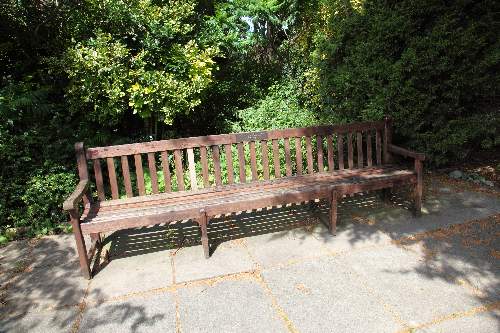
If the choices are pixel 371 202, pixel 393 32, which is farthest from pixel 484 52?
pixel 371 202

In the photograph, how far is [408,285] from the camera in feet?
10.6

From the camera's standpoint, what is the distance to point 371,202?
5.13 metres

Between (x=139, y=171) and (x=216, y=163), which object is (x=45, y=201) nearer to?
(x=139, y=171)

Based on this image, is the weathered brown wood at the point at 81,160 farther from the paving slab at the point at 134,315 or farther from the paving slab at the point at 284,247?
the paving slab at the point at 284,247

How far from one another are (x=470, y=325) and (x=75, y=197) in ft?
11.7

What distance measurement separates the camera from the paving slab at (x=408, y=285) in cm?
290

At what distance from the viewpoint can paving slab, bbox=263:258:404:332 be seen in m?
2.77

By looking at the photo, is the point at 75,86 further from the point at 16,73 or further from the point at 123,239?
the point at 123,239

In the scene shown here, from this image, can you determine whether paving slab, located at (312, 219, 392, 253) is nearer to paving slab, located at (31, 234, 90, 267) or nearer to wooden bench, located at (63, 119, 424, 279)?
wooden bench, located at (63, 119, 424, 279)

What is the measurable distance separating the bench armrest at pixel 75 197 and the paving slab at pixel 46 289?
0.81 meters

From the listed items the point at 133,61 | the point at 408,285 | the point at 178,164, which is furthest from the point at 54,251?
the point at 408,285

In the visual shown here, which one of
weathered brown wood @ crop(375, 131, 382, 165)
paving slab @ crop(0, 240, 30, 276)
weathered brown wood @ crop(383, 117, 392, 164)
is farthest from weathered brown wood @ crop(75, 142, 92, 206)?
weathered brown wood @ crop(383, 117, 392, 164)

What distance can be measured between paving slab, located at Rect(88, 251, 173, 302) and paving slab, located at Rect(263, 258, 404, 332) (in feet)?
3.43

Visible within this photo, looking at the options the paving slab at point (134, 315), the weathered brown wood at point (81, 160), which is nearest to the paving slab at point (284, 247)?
the paving slab at point (134, 315)
